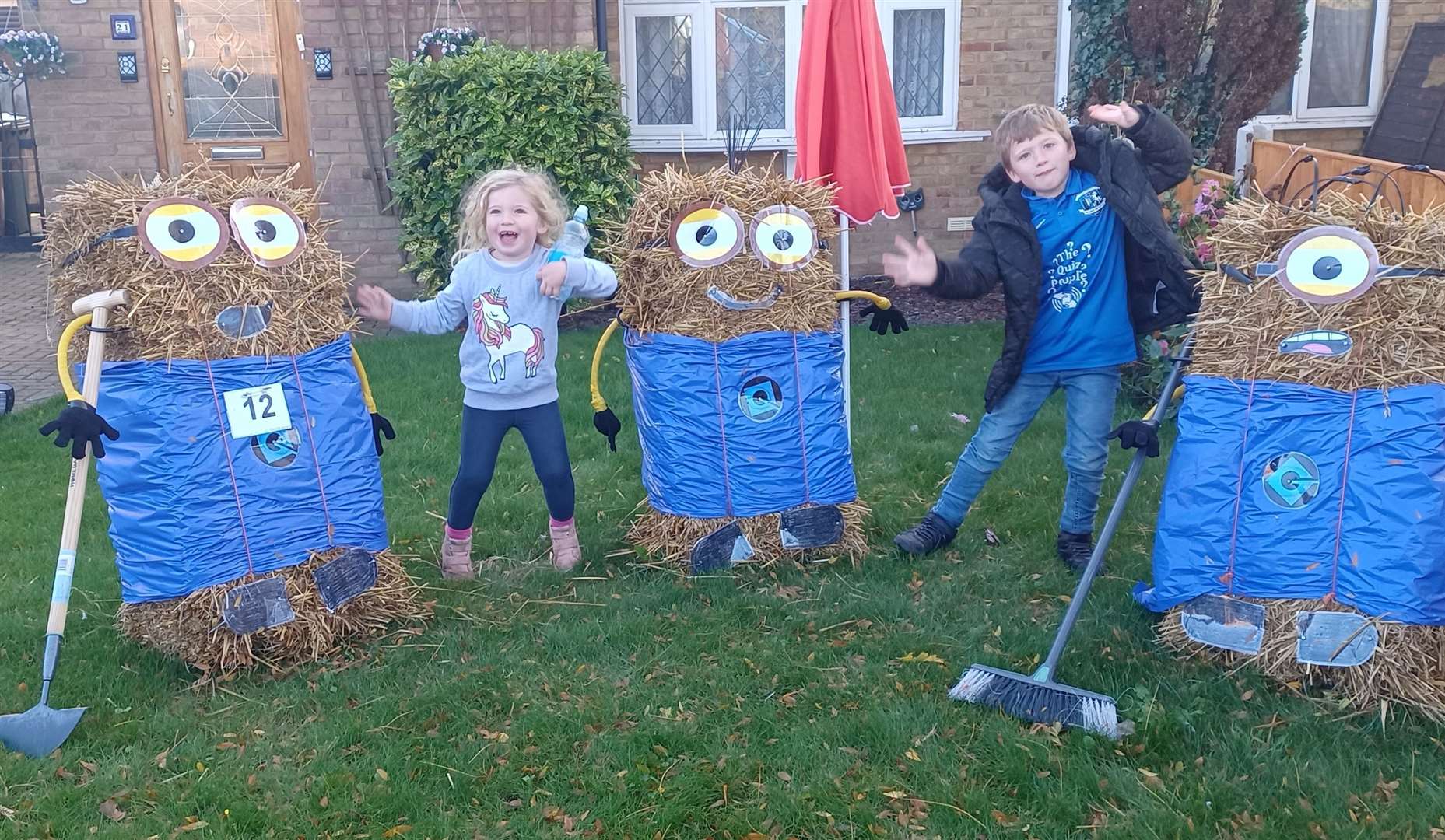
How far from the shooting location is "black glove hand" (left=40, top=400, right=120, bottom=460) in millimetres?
Result: 3398

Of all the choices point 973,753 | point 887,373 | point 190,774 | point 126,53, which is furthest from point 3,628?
point 126,53

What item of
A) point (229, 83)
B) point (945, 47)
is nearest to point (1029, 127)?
point (945, 47)

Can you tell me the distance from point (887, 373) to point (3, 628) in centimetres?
506

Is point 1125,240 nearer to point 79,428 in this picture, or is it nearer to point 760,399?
point 760,399

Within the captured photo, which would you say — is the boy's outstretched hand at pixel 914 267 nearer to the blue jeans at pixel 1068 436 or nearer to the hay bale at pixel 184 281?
the blue jeans at pixel 1068 436

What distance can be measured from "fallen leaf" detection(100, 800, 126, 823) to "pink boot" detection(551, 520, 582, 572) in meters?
1.91

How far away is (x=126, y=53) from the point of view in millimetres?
9898

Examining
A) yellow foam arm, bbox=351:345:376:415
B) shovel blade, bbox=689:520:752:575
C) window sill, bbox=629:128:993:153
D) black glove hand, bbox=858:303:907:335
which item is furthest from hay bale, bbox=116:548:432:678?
window sill, bbox=629:128:993:153

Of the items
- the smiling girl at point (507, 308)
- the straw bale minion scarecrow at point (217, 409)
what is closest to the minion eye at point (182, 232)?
the straw bale minion scarecrow at point (217, 409)

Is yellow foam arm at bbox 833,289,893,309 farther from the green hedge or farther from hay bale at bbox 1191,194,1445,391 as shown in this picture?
the green hedge

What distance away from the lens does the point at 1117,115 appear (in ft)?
13.6

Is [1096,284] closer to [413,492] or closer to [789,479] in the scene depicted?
[789,479]

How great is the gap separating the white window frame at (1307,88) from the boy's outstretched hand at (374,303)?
7756mm

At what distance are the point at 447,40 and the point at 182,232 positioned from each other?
19.4ft
